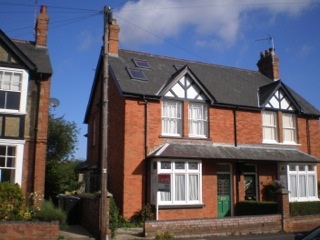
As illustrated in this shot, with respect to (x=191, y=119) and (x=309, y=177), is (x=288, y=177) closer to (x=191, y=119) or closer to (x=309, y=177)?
(x=309, y=177)

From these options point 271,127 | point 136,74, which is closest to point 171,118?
point 136,74

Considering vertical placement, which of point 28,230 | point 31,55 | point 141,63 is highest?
point 141,63

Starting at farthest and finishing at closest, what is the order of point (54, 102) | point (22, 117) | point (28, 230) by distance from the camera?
point (54, 102)
point (22, 117)
point (28, 230)

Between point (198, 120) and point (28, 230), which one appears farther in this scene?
point (198, 120)

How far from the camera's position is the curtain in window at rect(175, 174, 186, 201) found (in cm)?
1873

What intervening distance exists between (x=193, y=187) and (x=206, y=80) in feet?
25.0

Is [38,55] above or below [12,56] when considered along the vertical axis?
above

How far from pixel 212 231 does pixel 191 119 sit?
723cm

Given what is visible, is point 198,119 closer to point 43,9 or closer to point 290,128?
point 290,128

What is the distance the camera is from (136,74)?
69.6ft

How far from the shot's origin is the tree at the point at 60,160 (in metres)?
22.5

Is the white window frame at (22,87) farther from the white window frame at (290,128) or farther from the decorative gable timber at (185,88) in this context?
the white window frame at (290,128)

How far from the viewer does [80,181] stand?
2453cm

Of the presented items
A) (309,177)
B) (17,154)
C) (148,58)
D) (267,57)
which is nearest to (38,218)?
(17,154)
